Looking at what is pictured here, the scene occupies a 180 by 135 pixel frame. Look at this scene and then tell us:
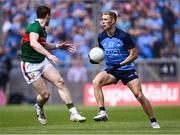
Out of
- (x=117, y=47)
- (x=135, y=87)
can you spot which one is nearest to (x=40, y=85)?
(x=117, y=47)

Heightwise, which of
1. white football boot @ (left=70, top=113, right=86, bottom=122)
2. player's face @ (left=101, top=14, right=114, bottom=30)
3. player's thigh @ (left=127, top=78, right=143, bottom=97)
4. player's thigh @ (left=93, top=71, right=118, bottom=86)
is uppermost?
player's face @ (left=101, top=14, right=114, bottom=30)

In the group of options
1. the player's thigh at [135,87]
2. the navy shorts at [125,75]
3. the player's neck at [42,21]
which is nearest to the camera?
the player's thigh at [135,87]

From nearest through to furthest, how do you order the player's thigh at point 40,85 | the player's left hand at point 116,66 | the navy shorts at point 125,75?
the navy shorts at point 125,75 → the player's left hand at point 116,66 → the player's thigh at point 40,85

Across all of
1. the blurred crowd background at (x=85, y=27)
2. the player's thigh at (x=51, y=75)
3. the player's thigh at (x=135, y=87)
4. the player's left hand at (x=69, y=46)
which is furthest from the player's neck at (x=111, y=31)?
the blurred crowd background at (x=85, y=27)

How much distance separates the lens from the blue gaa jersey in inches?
602

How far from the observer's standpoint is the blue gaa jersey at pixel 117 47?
1529 centimetres

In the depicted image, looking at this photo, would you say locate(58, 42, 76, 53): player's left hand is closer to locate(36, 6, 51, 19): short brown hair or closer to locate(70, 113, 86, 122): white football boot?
locate(36, 6, 51, 19): short brown hair

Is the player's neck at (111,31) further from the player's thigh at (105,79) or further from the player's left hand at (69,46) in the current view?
the player's left hand at (69,46)

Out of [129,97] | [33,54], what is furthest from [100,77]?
[129,97]

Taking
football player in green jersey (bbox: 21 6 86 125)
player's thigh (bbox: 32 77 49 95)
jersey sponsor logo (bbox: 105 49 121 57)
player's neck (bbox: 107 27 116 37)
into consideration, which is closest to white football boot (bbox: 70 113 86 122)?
football player in green jersey (bbox: 21 6 86 125)

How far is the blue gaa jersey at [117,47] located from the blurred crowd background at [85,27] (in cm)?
1314

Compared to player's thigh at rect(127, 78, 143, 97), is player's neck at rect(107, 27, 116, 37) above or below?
above

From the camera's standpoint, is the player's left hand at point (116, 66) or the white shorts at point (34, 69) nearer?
the player's left hand at point (116, 66)

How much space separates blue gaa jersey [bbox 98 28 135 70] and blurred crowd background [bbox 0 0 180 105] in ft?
43.1
